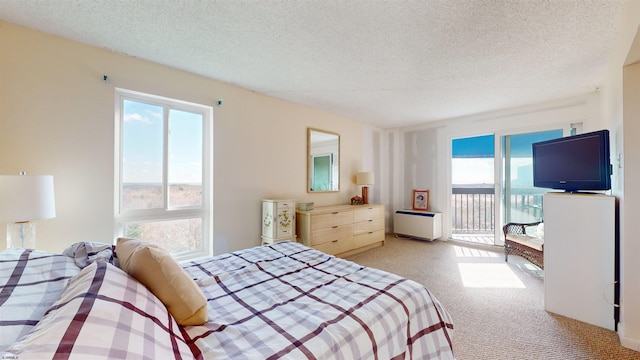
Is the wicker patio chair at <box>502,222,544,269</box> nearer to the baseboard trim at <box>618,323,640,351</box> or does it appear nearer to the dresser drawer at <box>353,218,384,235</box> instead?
the baseboard trim at <box>618,323,640,351</box>

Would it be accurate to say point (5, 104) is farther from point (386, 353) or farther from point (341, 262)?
point (386, 353)

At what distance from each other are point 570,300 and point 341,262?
7.03 ft

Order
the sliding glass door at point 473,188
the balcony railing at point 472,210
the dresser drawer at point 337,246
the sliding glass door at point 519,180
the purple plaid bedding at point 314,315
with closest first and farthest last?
1. the purple plaid bedding at point 314,315
2. the dresser drawer at point 337,246
3. the sliding glass door at point 519,180
4. the sliding glass door at point 473,188
5. the balcony railing at point 472,210

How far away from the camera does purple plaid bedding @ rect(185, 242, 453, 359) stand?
→ 0.95 metres

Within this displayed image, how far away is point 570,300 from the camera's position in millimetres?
2156

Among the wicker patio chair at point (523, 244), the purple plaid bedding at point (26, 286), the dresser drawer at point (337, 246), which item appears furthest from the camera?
the dresser drawer at point (337, 246)

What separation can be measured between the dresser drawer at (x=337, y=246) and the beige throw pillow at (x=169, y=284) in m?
2.48

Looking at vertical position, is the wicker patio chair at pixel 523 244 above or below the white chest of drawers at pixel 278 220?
below

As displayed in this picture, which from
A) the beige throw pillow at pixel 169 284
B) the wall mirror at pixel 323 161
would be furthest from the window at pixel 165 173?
the beige throw pillow at pixel 169 284

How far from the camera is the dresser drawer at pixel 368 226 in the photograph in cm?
406

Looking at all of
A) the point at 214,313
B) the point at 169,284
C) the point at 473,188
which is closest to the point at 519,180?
the point at 473,188

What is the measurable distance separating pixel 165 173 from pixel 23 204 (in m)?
1.17

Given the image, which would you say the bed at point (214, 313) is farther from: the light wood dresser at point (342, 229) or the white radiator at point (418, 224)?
the white radiator at point (418, 224)

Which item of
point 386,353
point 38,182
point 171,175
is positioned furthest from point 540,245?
point 38,182
